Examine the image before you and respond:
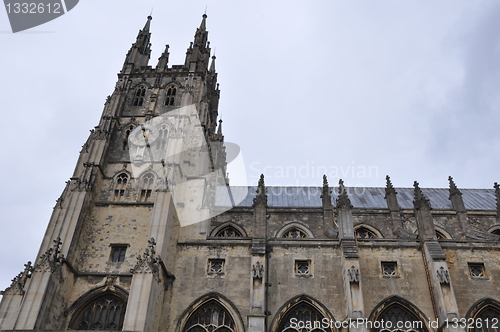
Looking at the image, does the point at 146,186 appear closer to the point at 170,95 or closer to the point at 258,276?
the point at 258,276

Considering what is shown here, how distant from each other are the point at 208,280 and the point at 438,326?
10.3 m

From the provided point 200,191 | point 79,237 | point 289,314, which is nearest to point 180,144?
point 200,191

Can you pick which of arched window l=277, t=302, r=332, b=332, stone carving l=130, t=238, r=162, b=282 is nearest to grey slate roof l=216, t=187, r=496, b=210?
arched window l=277, t=302, r=332, b=332

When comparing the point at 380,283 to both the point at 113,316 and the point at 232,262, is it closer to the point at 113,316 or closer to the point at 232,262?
the point at 232,262

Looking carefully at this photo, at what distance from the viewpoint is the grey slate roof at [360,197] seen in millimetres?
31266

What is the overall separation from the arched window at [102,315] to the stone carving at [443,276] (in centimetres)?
1394

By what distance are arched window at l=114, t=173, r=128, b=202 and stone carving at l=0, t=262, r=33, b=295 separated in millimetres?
5594

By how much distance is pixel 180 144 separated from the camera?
24.4 metres

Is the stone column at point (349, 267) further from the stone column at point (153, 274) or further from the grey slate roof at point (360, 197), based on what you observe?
the grey slate roof at point (360, 197)

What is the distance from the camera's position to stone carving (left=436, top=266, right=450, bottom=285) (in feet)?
59.8

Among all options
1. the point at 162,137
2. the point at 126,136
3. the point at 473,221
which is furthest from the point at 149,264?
the point at 473,221

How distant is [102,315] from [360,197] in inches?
836

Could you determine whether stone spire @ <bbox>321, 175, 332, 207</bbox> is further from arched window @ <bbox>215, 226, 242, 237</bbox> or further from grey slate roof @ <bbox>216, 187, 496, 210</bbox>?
arched window @ <bbox>215, 226, 242, 237</bbox>

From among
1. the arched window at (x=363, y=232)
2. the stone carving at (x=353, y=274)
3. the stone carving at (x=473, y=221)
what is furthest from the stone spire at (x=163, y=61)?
the stone carving at (x=473, y=221)
